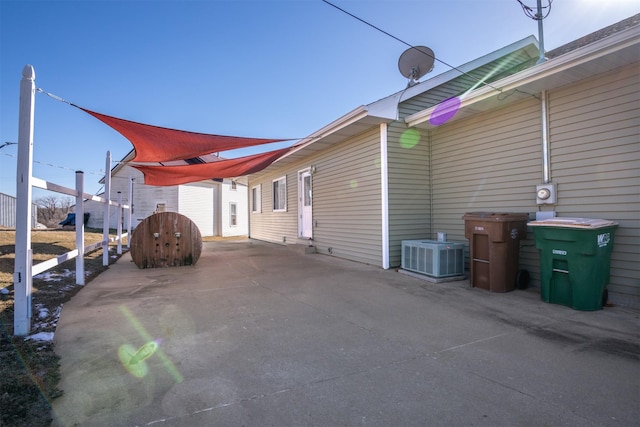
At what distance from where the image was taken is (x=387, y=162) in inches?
256

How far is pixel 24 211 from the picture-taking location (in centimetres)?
295

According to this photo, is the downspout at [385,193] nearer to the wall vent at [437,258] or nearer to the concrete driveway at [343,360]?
the wall vent at [437,258]

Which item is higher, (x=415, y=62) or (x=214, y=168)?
(x=415, y=62)

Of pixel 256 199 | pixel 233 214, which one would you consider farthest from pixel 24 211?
pixel 233 214

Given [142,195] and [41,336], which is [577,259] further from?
[142,195]

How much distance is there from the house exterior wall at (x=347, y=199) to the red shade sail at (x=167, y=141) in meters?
2.33

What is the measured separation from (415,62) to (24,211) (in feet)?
24.1

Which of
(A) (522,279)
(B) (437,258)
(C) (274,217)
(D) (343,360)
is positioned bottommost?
(D) (343,360)

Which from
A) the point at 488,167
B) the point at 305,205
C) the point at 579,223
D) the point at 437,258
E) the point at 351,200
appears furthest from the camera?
the point at 305,205

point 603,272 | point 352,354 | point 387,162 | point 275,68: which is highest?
point 275,68

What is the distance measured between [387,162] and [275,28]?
3316 millimetres

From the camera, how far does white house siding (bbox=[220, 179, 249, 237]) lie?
60.4 feet

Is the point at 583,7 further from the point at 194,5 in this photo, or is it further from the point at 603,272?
the point at 194,5

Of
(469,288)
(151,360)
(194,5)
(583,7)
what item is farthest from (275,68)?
(151,360)
